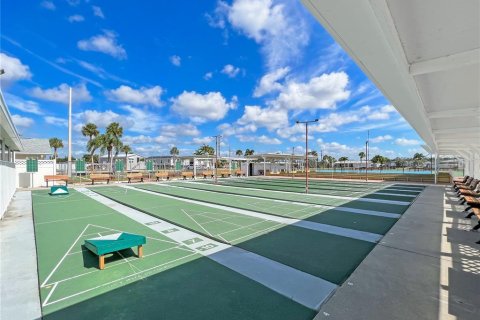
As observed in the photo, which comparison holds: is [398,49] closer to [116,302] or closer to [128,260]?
[116,302]

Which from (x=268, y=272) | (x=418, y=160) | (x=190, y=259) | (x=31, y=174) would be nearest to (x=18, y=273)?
(x=190, y=259)

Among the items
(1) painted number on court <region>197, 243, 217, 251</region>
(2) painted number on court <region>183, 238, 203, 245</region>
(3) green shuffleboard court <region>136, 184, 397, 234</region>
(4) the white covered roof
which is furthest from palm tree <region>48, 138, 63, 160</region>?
(4) the white covered roof

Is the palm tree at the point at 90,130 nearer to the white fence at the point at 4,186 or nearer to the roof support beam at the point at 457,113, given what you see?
the white fence at the point at 4,186

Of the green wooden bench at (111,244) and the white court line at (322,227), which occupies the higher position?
the green wooden bench at (111,244)

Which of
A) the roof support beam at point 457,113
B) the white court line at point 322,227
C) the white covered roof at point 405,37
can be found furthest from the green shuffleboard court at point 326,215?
the white covered roof at point 405,37

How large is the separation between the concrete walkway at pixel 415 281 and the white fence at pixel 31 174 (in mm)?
27560

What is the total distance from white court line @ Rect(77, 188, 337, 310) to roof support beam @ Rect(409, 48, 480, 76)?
403 centimetres

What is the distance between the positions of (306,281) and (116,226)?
6752 millimetres

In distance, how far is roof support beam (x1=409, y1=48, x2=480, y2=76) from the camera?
383 centimetres

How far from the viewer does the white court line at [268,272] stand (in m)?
3.93

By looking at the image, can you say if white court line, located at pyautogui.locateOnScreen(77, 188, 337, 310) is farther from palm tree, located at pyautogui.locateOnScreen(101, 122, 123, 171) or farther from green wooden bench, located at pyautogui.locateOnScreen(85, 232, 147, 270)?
palm tree, located at pyautogui.locateOnScreen(101, 122, 123, 171)

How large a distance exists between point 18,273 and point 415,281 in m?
7.53

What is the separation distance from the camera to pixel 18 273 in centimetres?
477

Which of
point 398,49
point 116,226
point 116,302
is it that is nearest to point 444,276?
point 398,49
